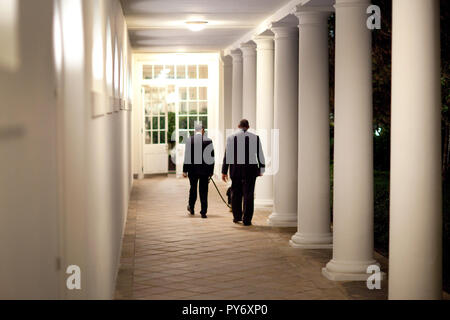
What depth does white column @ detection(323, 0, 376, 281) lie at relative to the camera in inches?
313

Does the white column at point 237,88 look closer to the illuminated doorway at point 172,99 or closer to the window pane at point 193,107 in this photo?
the illuminated doorway at point 172,99

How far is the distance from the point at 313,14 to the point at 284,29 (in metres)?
2.01

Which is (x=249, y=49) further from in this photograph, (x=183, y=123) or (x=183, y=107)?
(x=183, y=123)

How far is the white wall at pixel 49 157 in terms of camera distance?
3182mm

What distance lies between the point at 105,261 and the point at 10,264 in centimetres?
299

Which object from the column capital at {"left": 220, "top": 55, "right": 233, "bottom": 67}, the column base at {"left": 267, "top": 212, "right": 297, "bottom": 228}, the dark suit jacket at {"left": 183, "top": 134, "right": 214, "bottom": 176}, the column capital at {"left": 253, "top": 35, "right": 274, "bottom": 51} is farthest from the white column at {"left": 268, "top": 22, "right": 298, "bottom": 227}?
the column capital at {"left": 220, "top": 55, "right": 233, "bottom": 67}

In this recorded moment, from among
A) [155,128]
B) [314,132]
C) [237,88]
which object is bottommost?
[155,128]

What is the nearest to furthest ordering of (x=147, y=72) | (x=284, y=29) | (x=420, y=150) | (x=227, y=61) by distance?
(x=420, y=150) < (x=284, y=29) < (x=227, y=61) < (x=147, y=72)

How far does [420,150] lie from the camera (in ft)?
19.2

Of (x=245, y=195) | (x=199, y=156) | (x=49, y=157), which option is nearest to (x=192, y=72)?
(x=199, y=156)

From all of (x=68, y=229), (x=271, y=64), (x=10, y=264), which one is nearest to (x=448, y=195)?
(x=271, y=64)

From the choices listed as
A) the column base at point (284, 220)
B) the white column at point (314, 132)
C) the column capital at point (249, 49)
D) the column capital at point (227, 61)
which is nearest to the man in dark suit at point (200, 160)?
the column base at point (284, 220)

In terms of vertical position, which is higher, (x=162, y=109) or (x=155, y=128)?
(x=162, y=109)

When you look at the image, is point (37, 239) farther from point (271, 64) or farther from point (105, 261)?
point (271, 64)
